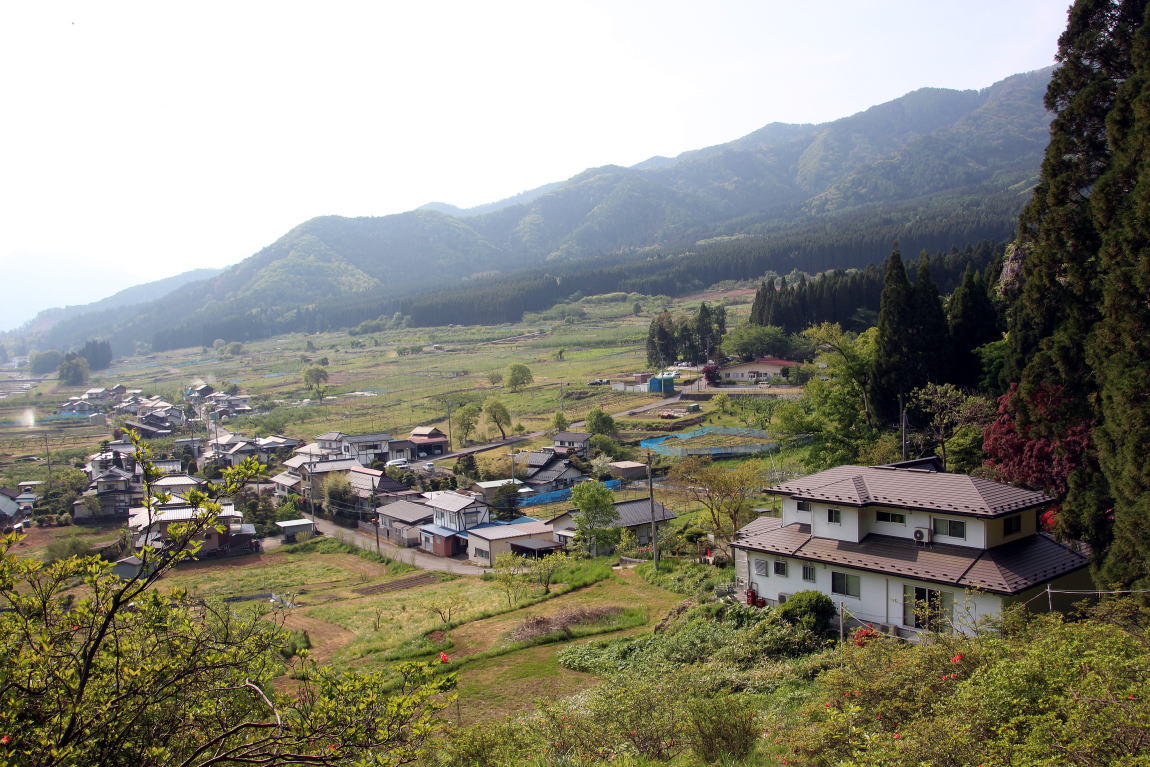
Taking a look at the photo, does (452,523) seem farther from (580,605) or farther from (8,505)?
(8,505)

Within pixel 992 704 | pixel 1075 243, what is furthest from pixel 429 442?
pixel 992 704

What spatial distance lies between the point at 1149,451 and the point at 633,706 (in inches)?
303

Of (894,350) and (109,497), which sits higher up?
(894,350)

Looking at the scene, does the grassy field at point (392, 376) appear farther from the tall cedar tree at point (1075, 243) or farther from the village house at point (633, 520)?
the tall cedar tree at point (1075, 243)

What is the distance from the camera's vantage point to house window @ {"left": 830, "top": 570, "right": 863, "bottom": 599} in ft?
46.2

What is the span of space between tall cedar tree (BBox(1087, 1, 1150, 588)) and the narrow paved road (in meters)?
19.9

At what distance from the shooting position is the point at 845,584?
14.3m

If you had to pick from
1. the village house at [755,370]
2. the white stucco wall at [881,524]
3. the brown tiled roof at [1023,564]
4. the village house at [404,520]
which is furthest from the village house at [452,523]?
the village house at [755,370]

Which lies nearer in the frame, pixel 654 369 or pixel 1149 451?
pixel 1149 451

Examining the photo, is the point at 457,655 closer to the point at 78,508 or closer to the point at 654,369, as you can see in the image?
the point at 78,508

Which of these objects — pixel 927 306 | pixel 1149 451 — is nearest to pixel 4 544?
pixel 1149 451

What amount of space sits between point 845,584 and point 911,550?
1.34m

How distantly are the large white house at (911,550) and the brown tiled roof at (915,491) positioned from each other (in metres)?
0.02

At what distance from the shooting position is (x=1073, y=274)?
12.7 metres
